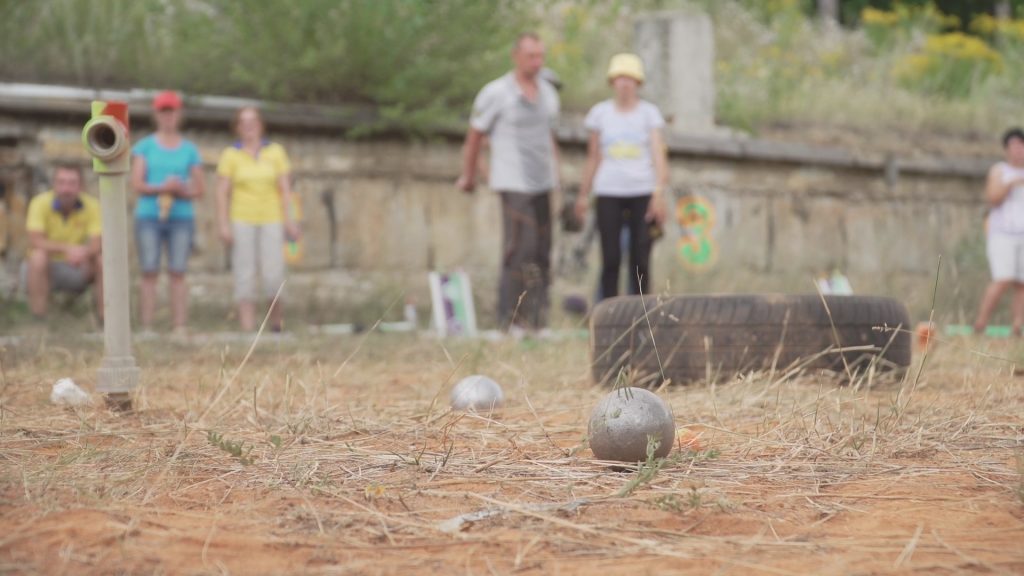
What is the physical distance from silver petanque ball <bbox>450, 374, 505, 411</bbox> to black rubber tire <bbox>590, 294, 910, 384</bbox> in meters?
0.67

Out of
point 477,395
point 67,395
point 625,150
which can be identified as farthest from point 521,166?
point 67,395

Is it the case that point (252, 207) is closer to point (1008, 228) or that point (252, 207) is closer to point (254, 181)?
point (254, 181)

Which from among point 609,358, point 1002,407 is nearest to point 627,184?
point 609,358

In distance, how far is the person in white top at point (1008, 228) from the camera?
28.2 ft

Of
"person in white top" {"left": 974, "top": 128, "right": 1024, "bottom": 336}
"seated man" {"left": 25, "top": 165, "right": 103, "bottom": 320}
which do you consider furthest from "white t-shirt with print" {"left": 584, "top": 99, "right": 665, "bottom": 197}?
"seated man" {"left": 25, "top": 165, "right": 103, "bottom": 320}

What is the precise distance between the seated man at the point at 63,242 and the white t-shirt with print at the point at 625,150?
11.6 feet

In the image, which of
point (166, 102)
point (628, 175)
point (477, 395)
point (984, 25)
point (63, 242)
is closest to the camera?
point (477, 395)

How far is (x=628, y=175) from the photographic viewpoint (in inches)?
293

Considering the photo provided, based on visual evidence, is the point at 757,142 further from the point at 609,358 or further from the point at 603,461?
the point at 603,461

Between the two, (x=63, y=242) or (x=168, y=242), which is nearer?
(x=168, y=242)

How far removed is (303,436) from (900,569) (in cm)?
183

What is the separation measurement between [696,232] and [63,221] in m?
5.87

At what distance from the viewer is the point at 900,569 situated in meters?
2.19

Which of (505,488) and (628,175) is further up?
(628,175)
